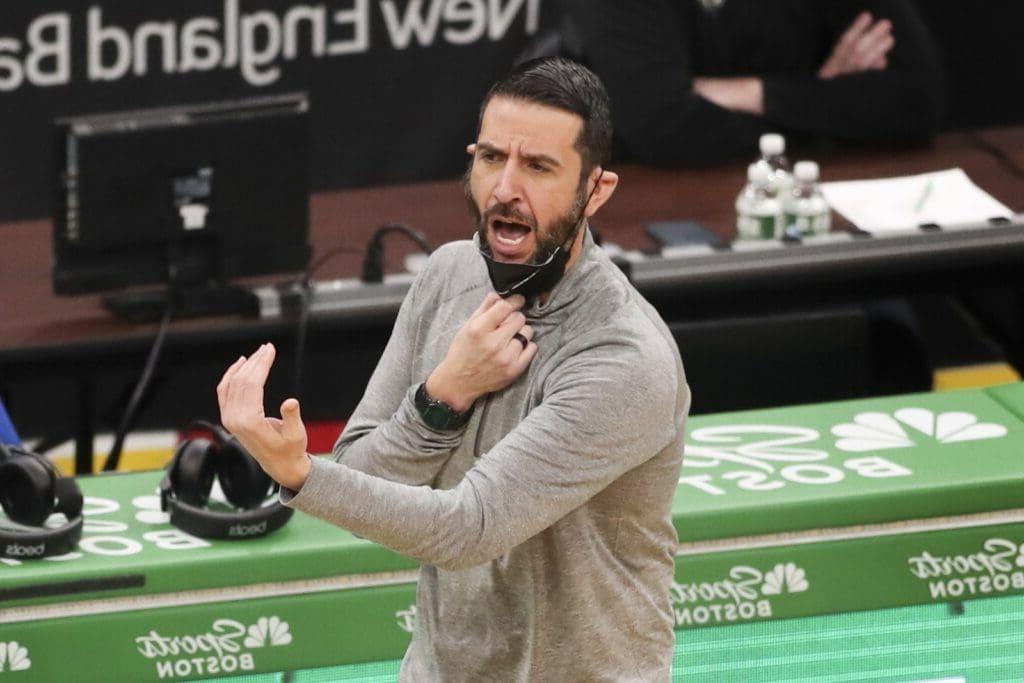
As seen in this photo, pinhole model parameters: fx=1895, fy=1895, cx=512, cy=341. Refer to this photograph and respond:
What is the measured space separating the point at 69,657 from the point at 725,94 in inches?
111

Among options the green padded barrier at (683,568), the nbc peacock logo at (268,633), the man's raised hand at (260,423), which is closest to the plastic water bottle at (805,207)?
the green padded barrier at (683,568)

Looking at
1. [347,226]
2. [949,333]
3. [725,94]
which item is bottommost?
[949,333]

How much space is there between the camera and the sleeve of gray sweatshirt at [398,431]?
6.99 feet

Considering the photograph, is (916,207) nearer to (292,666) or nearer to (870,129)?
(870,129)

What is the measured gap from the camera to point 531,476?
1979 millimetres

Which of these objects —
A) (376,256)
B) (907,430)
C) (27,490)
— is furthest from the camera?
(376,256)

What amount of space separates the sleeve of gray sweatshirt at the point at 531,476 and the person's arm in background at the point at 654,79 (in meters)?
3.06

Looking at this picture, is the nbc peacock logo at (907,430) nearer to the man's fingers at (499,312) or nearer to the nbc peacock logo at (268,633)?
the nbc peacock logo at (268,633)

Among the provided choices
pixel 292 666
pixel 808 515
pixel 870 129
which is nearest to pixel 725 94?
pixel 870 129

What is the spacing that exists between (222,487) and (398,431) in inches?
38.6

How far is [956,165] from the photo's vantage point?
5.12 metres

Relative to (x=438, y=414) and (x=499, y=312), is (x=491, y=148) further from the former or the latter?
(x=438, y=414)

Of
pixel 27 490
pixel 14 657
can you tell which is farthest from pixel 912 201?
pixel 14 657

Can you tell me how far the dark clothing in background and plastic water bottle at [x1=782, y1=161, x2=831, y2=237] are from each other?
506 millimetres
